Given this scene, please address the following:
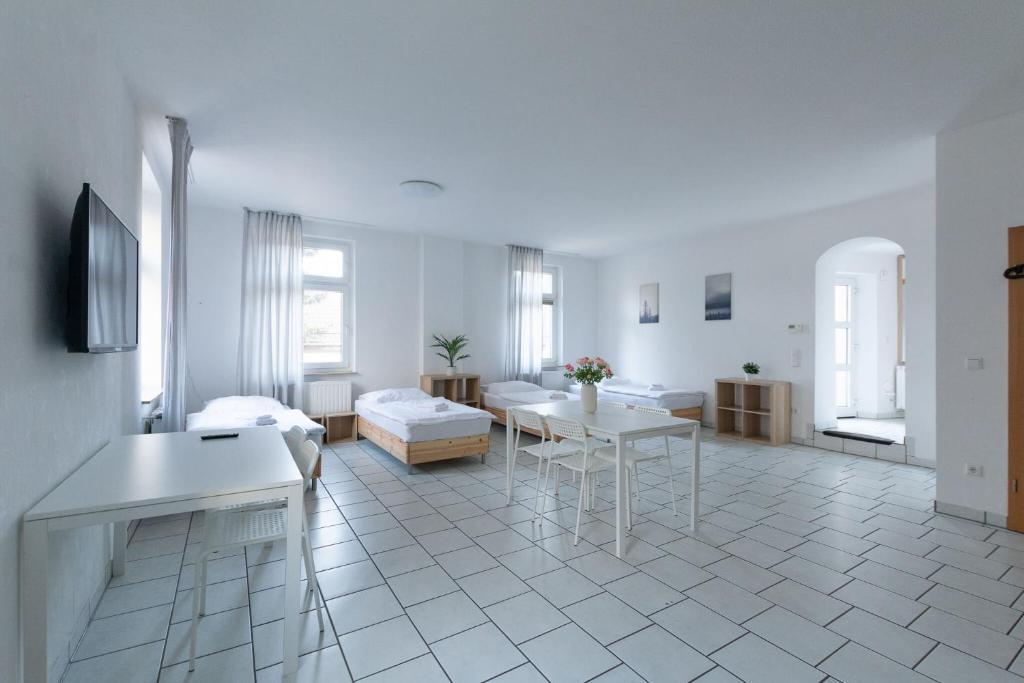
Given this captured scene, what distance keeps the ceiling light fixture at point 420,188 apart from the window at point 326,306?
2060 millimetres

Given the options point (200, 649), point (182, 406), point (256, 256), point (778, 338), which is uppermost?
point (256, 256)

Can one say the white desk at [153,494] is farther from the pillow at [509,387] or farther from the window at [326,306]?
the pillow at [509,387]

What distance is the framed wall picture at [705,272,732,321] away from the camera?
6.55 m

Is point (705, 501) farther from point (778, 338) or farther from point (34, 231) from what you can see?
point (34, 231)

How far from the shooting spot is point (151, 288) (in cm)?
425

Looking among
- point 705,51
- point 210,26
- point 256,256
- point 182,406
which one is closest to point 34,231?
point 210,26

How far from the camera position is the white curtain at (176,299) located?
11.1 ft

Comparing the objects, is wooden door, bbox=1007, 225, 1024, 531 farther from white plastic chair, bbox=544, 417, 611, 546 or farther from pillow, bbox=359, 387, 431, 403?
pillow, bbox=359, 387, 431, 403

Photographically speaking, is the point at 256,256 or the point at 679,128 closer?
the point at 679,128

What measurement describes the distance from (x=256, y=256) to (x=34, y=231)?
14.1ft

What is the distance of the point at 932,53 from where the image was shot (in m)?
2.48

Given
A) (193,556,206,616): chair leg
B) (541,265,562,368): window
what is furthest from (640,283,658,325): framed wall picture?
(193,556,206,616): chair leg

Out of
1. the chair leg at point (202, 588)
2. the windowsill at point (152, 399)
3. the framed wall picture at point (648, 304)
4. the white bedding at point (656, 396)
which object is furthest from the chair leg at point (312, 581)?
the framed wall picture at point (648, 304)

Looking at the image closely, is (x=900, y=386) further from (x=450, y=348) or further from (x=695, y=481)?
(x=450, y=348)
